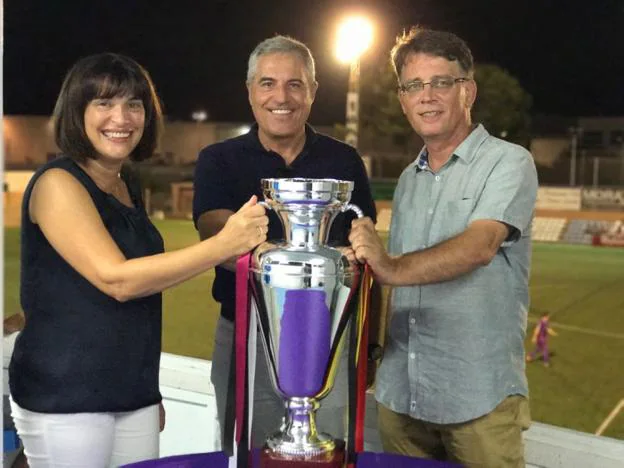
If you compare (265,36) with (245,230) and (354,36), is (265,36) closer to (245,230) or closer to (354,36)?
(245,230)

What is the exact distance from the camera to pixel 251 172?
1.86 m

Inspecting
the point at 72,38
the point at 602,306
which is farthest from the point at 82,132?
the point at 72,38

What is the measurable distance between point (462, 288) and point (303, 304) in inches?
19.8

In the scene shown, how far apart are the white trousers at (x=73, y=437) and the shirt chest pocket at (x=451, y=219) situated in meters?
0.68

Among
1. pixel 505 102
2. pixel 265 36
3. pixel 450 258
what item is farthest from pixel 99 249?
pixel 505 102

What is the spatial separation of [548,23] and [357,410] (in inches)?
790

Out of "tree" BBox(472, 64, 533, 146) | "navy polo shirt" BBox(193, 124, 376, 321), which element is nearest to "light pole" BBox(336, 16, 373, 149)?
"navy polo shirt" BBox(193, 124, 376, 321)

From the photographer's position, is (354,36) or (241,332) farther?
(354,36)

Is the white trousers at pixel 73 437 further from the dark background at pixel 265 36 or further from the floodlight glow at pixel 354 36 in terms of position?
the floodlight glow at pixel 354 36

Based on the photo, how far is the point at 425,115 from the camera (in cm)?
157

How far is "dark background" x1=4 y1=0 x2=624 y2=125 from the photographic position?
3984 millimetres

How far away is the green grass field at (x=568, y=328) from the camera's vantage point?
18.4 feet

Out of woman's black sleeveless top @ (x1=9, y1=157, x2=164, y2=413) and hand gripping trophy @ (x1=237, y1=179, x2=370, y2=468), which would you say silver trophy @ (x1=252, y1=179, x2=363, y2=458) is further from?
woman's black sleeveless top @ (x1=9, y1=157, x2=164, y2=413)

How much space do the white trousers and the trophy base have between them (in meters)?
0.35
